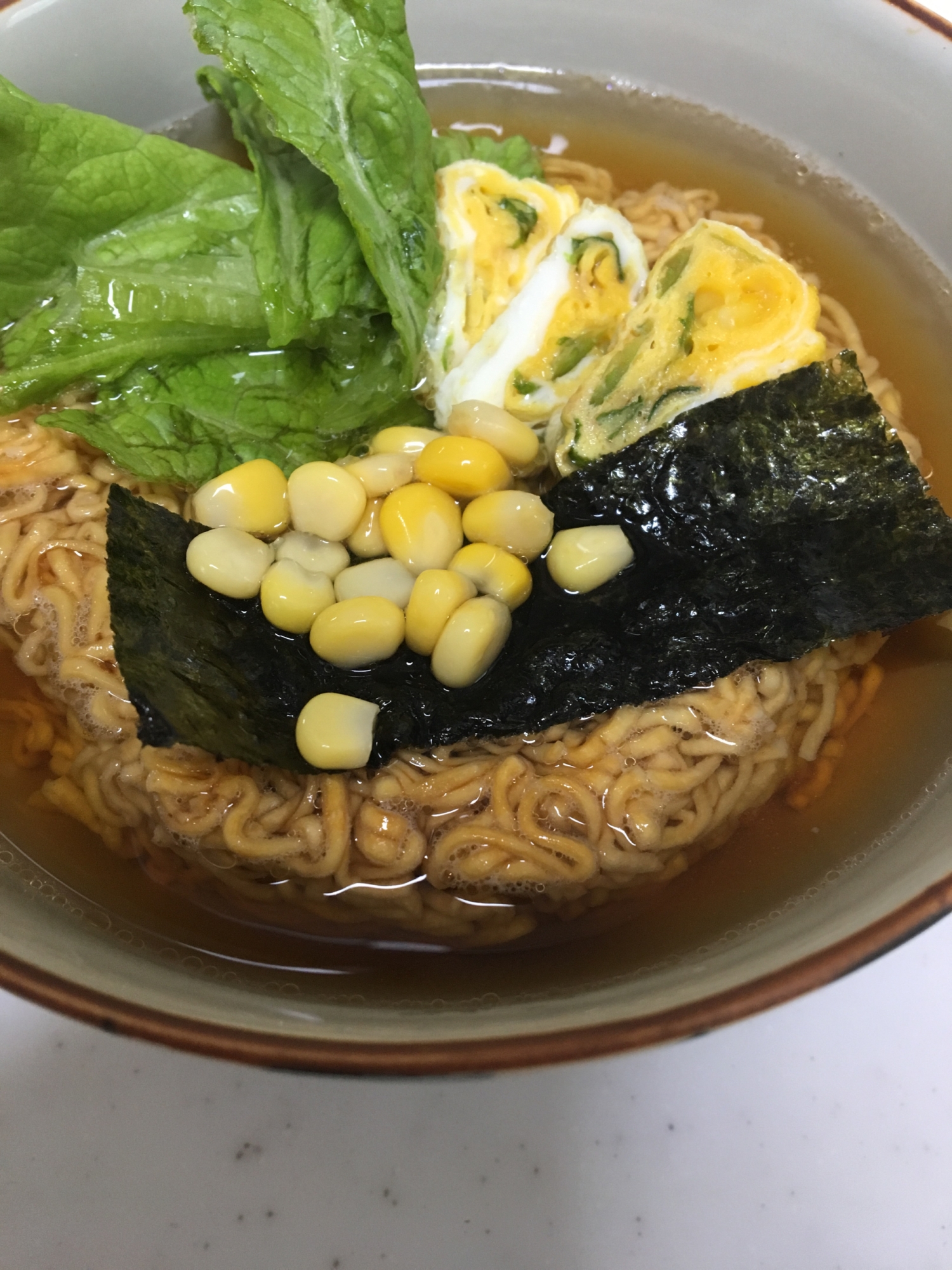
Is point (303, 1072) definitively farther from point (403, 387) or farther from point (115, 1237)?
point (403, 387)

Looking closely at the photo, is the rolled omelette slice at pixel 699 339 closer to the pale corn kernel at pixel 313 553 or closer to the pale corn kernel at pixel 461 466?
the pale corn kernel at pixel 461 466

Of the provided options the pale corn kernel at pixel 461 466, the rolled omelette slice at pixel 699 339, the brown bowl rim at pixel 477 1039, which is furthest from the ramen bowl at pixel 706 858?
the pale corn kernel at pixel 461 466

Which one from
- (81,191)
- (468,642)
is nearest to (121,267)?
(81,191)

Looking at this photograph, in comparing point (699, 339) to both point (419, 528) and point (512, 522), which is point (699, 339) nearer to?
point (512, 522)

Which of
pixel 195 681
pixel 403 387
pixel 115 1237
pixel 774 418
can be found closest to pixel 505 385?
pixel 403 387

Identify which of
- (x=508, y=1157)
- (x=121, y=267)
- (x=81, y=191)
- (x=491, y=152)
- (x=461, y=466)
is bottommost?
(x=508, y=1157)

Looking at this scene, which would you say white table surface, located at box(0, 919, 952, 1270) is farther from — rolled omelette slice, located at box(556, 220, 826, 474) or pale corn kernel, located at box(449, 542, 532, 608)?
rolled omelette slice, located at box(556, 220, 826, 474)
